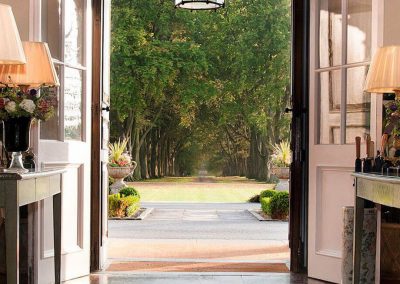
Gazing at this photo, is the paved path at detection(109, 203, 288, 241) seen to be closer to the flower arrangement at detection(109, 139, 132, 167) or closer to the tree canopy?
the flower arrangement at detection(109, 139, 132, 167)

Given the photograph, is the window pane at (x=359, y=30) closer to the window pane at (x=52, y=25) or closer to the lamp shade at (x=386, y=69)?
the lamp shade at (x=386, y=69)

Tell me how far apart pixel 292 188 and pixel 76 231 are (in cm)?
175

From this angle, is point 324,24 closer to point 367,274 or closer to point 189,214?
point 367,274

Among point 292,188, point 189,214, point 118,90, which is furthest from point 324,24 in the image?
point 118,90

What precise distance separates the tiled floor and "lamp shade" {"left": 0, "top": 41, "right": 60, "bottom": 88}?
5.49 feet

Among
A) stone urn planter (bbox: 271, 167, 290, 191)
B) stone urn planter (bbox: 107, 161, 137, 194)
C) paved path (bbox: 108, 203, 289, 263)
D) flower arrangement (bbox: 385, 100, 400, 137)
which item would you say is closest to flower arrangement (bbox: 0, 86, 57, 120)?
flower arrangement (bbox: 385, 100, 400, 137)

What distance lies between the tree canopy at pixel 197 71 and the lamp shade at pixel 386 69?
54.7 feet

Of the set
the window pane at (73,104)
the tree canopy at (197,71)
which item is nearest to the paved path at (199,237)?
the window pane at (73,104)

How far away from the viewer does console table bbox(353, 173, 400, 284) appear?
11.0ft

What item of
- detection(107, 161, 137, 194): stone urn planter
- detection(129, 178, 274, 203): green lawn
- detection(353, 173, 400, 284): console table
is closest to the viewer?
detection(353, 173, 400, 284): console table

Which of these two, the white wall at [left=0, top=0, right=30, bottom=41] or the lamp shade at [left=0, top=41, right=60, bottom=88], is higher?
the white wall at [left=0, top=0, right=30, bottom=41]

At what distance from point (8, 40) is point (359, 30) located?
2.67 meters

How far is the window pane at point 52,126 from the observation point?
5.18m

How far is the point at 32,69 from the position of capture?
14.5 feet
